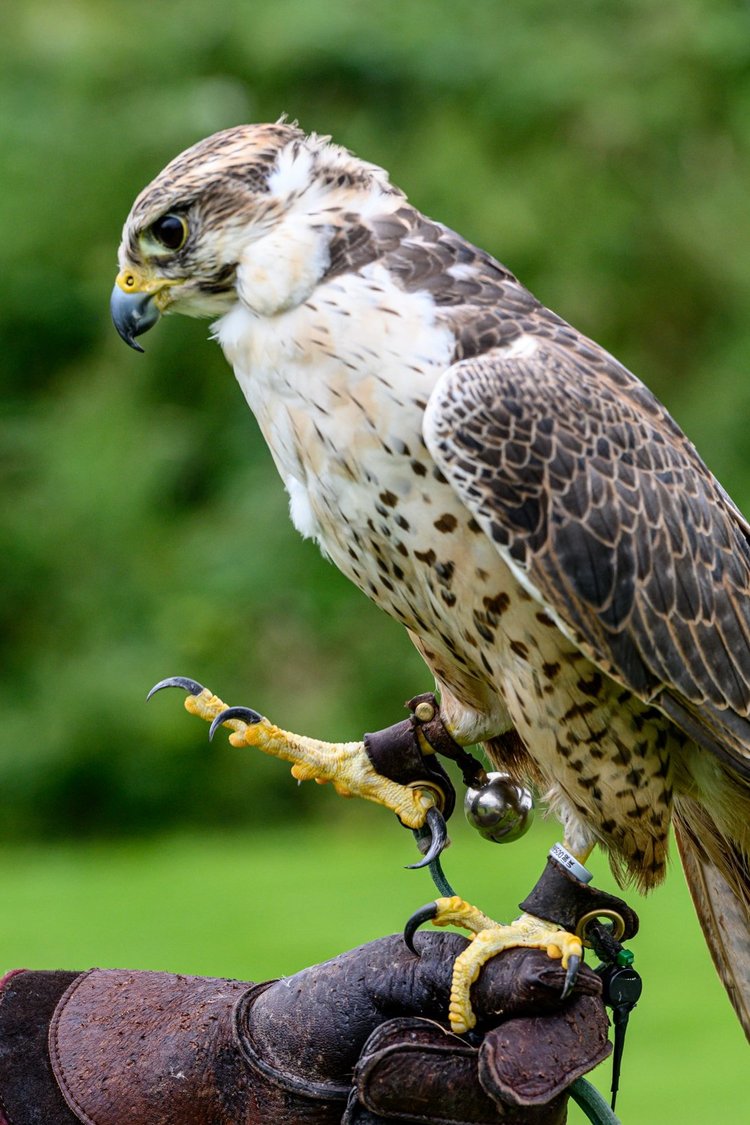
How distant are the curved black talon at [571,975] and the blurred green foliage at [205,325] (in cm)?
475

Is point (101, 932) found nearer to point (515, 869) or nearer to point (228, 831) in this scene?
point (228, 831)

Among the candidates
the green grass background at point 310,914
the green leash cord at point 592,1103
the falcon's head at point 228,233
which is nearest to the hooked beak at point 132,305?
the falcon's head at point 228,233

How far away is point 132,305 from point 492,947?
105 cm

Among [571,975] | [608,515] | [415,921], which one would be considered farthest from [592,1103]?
[608,515]

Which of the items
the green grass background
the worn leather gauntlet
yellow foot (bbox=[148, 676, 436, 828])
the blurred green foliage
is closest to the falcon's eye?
yellow foot (bbox=[148, 676, 436, 828])

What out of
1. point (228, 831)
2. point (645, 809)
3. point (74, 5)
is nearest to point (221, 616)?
point (228, 831)

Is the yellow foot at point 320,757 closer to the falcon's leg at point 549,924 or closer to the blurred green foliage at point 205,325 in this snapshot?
the falcon's leg at point 549,924

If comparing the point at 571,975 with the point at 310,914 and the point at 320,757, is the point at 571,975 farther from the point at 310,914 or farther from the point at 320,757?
the point at 310,914

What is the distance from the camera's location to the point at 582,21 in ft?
26.8

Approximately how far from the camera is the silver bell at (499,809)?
7.39ft

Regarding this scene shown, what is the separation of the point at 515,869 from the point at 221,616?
1777 mm

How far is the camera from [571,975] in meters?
2.03

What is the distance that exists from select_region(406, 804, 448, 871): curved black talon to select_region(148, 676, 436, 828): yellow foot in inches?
0.7

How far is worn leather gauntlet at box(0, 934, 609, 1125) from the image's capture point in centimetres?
199
